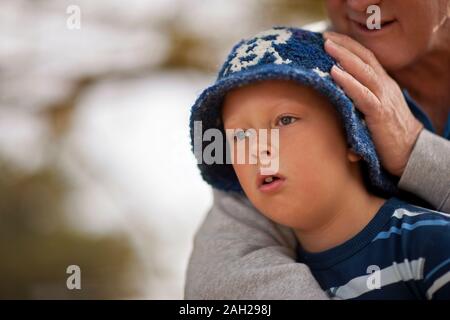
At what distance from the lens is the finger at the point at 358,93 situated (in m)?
1.21

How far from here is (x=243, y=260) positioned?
4.23 ft

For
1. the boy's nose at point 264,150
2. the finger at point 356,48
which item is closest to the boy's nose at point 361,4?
the finger at point 356,48

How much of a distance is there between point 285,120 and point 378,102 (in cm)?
19

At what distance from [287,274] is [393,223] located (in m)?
0.22

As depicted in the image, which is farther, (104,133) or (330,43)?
(104,133)

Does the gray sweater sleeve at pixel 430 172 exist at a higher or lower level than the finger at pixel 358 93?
lower

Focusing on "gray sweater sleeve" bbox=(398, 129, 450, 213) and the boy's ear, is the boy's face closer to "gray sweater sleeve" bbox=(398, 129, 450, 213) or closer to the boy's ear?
the boy's ear

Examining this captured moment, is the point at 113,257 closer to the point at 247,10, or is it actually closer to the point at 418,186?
the point at 247,10

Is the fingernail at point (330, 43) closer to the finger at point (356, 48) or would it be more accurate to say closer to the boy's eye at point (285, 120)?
the finger at point (356, 48)

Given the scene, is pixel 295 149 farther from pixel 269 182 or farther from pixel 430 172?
pixel 430 172

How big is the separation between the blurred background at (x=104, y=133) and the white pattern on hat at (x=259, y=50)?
6.80 feet

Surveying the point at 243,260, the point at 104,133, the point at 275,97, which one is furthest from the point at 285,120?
the point at 104,133

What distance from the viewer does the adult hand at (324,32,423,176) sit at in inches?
49.0

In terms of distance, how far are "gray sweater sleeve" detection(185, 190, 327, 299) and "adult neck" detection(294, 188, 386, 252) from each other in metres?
0.08
